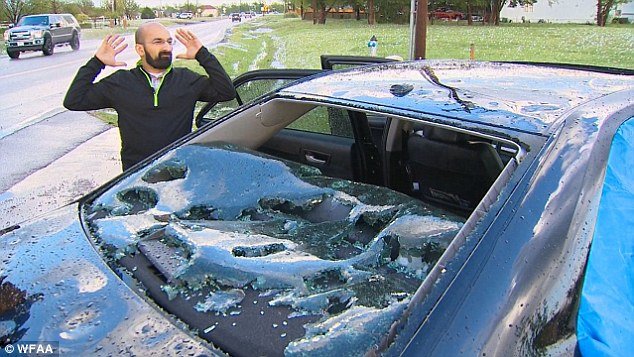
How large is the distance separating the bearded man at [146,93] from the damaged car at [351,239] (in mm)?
953

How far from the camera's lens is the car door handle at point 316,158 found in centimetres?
336

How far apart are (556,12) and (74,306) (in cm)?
7464

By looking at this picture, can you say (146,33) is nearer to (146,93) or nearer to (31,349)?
(146,93)

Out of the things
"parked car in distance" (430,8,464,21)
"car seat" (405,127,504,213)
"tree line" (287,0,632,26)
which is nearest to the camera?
"car seat" (405,127,504,213)

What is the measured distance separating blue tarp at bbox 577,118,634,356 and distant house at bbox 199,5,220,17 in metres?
158

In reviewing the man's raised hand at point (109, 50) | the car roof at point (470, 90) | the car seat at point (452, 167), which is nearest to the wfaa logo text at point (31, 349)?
the car roof at point (470, 90)

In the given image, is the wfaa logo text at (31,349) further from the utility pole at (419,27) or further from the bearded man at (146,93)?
the utility pole at (419,27)

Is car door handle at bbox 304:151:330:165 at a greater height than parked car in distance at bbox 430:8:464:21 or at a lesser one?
lesser

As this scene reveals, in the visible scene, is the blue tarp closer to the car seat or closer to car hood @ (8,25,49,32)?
the car seat

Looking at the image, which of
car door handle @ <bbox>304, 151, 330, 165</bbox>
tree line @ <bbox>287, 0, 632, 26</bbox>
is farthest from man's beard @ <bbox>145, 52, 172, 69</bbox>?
tree line @ <bbox>287, 0, 632, 26</bbox>

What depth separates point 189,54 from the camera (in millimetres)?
3701

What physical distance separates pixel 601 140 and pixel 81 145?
7494 millimetres

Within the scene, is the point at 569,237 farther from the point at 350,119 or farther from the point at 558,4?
the point at 558,4

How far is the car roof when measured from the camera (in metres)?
1.68
